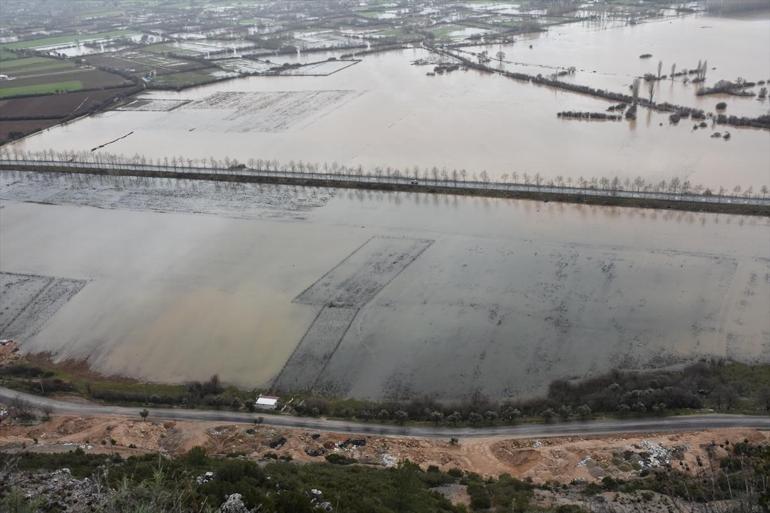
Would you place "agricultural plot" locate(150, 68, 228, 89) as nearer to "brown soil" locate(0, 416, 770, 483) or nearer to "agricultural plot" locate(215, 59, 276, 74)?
"agricultural plot" locate(215, 59, 276, 74)

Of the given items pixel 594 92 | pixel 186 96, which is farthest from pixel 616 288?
pixel 186 96

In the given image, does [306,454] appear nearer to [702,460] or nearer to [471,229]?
[702,460]

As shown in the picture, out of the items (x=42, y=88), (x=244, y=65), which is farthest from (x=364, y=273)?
(x=244, y=65)

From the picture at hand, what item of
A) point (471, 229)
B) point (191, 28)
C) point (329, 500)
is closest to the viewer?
point (329, 500)

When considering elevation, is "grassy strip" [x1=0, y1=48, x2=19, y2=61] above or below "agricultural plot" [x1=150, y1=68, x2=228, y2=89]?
above

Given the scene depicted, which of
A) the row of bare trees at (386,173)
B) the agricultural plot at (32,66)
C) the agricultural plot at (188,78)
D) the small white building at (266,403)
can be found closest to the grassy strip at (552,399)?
the small white building at (266,403)

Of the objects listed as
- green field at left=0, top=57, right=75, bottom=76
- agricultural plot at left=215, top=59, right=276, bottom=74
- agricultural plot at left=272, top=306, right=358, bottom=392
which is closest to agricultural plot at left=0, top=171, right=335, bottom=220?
agricultural plot at left=272, top=306, right=358, bottom=392

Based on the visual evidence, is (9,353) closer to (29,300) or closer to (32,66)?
(29,300)
